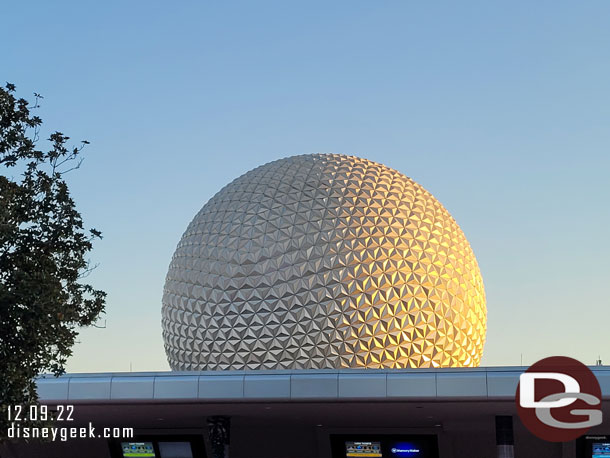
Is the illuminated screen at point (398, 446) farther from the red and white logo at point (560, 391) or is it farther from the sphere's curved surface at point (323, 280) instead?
the red and white logo at point (560, 391)

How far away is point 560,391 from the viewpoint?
21.9 meters

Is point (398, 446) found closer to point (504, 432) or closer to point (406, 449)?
point (406, 449)

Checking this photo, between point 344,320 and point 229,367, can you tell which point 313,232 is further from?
point 229,367

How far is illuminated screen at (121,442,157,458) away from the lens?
104 feet

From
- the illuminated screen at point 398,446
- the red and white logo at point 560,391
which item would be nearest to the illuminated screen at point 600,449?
the red and white logo at point 560,391

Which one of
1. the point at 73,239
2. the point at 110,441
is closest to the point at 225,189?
the point at 110,441

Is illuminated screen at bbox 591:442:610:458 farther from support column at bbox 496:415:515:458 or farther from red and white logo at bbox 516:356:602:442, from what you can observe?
red and white logo at bbox 516:356:602:442

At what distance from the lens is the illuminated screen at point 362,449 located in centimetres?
3009

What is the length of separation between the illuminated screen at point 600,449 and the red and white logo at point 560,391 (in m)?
3.99

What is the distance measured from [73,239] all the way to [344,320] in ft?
46.8

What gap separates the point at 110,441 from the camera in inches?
1273

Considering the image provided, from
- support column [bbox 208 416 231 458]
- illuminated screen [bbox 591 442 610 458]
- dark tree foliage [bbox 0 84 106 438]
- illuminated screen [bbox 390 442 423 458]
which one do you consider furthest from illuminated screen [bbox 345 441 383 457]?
dark tree foliage [bbox 0 84 106 438]

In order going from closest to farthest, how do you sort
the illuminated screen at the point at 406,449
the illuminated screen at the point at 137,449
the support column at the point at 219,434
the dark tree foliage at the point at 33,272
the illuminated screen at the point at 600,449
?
the dark tree foliage at the point at 33,272 → the support column at the point at 219,434 → the illuminated screen at the point at 600,449 → the illuminated screen at the point at 406,449 → the illuminated screen at the point at 137,449

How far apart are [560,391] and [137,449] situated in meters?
16.8
